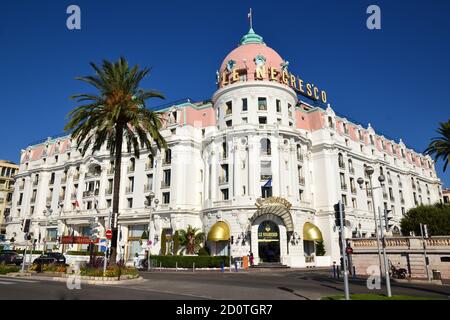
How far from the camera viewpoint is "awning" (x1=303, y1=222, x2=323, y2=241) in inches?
1766

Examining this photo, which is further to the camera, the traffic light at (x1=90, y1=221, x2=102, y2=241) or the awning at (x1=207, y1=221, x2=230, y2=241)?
the traffic light at (x1=90, y1=221, x2=102, y2=241)

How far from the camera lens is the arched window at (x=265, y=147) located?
152ft

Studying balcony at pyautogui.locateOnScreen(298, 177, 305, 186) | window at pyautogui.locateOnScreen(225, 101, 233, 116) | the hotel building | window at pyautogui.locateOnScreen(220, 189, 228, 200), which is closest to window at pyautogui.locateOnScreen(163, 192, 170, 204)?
the hotel building

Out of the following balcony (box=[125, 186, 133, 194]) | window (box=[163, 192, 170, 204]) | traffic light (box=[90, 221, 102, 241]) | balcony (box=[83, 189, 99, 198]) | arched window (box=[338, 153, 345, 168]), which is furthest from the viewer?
balcony (box=[83, 189, 99, 198])

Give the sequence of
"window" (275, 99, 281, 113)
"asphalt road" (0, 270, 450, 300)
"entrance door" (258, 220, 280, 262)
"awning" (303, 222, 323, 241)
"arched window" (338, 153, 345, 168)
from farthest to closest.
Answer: "arched window" (338, 153, 345, 168) → "window" (275, 99, 281, 113) → "awning" (303, 222, 323, 241) → "entrance door" (258, 220, 280, 262) → "asphalt road" (0, 270, 450, 300)

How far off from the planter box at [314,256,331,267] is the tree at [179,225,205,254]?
1502 centimetres

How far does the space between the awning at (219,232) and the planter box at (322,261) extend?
12264 millimetres

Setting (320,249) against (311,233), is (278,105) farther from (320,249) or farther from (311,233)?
(320,249)

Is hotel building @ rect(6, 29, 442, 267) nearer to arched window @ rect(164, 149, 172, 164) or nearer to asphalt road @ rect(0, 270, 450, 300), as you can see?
arched window @ rect(164, 149, 172, 164)

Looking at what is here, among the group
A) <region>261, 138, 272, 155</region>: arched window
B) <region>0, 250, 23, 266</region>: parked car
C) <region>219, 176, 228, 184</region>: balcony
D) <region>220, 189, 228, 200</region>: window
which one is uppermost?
<region>261, 138, 272, 155</region>: arched window

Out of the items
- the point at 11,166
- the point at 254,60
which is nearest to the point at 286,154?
the point at 254,60

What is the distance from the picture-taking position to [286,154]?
47062 mm

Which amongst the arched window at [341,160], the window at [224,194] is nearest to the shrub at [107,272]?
the window at [224,194]
